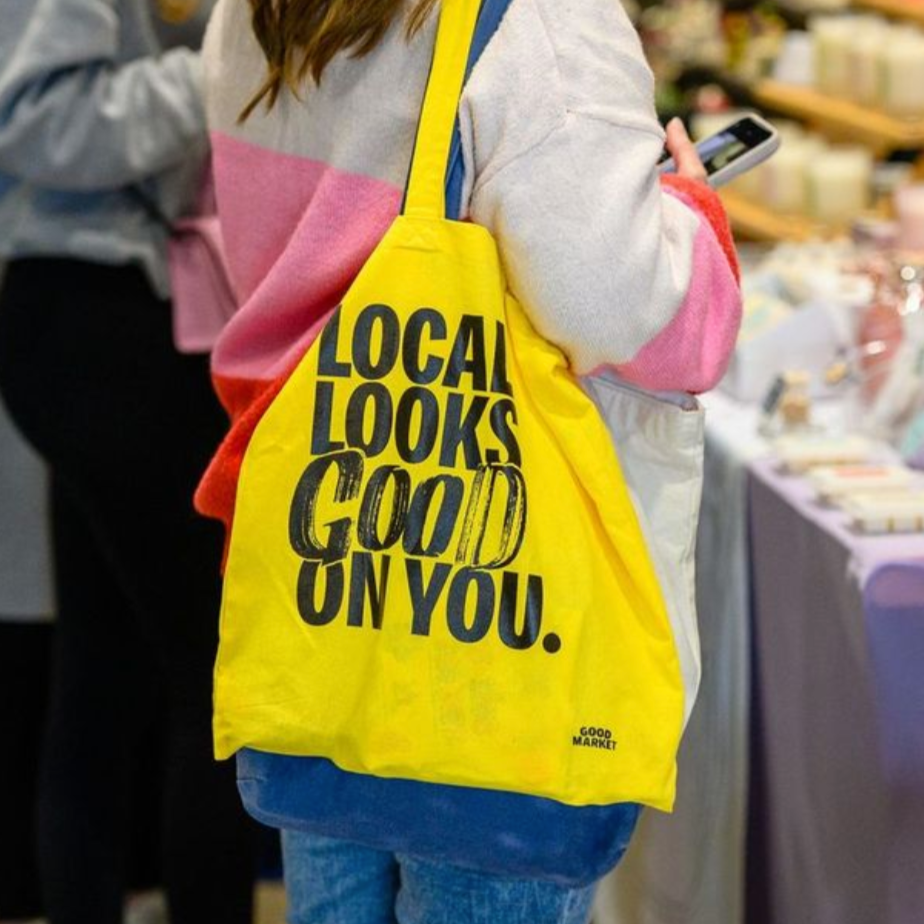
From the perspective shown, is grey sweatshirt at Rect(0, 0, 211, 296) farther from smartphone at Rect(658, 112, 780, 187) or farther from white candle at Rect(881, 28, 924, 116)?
white candle at Rect(881, 28, 924, 116)

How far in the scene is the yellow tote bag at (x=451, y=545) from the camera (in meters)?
1.30

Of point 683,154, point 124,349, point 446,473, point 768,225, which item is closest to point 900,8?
point 768,225

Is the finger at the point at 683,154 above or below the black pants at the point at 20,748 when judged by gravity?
above

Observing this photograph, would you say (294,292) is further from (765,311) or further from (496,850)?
(765,311)

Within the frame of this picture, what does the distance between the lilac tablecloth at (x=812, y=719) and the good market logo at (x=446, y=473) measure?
52 cm

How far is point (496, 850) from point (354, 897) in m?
0.21

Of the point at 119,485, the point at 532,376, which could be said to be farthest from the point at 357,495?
the point at 119,485

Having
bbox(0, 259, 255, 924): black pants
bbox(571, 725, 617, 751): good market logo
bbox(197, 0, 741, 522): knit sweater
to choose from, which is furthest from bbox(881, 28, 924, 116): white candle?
bbox(571, 725, 617, 751): good market logo

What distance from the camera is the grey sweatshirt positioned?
5.92 ft

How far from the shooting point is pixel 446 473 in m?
1.31

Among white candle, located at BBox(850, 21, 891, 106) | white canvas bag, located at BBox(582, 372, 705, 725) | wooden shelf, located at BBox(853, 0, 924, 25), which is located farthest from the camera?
wooden shelf, located at BBox(853, 0, 924, 25)

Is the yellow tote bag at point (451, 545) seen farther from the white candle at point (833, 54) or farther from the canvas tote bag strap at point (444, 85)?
the white candle at point (833, 54)

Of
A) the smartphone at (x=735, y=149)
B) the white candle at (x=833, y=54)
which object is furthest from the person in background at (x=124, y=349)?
the white candle at (x=833, y=54)

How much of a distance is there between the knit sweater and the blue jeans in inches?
11.8
